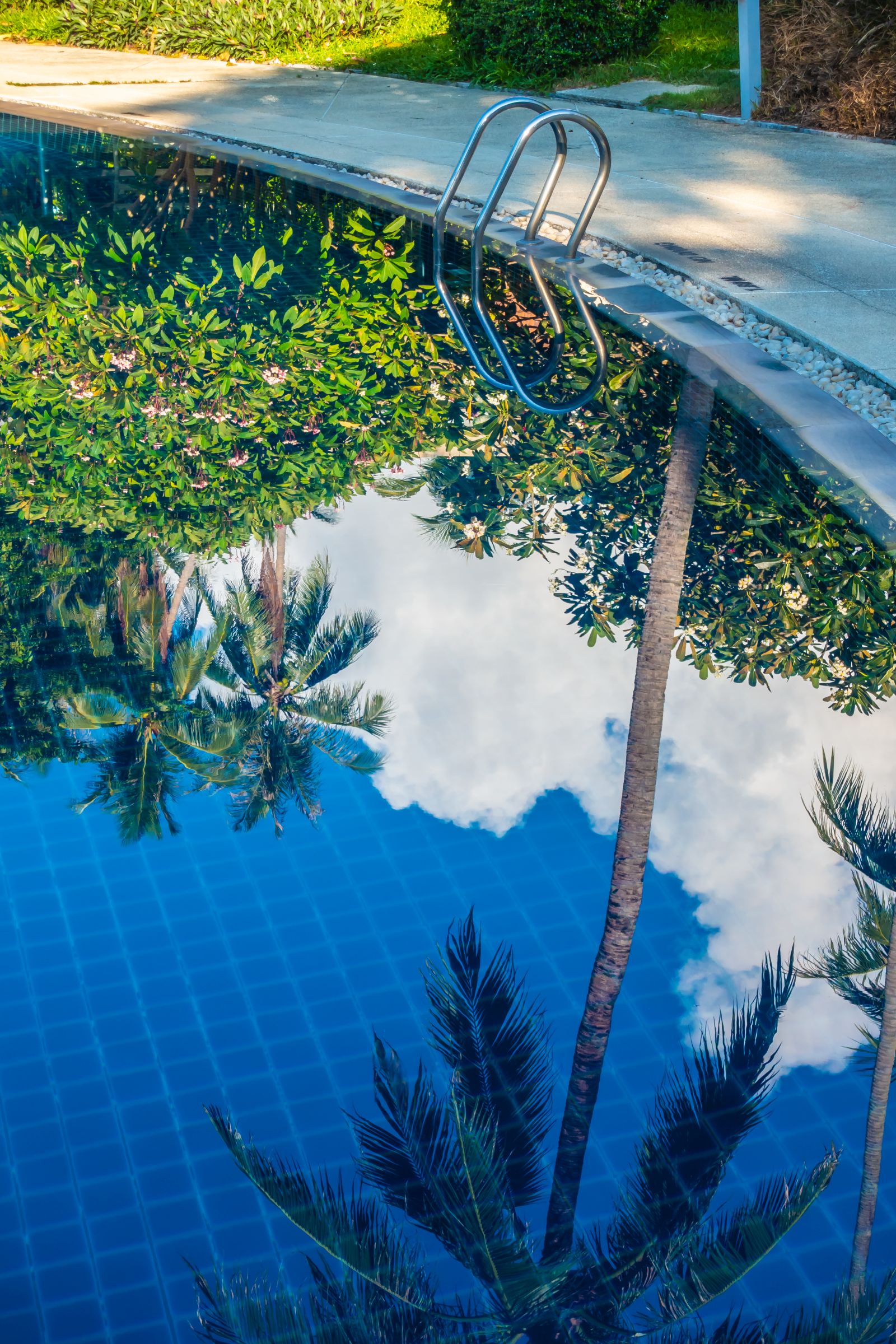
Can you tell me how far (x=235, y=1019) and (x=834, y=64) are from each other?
12.9 meters

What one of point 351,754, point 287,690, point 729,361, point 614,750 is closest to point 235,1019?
point 351,754

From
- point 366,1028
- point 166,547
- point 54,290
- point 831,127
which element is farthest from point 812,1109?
point 831,127

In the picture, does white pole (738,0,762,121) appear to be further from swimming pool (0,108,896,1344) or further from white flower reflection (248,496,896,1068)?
white flower reflection (248,496,896,1068)

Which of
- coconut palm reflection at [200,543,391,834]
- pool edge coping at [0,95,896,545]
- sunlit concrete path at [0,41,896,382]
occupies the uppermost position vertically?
sunlit concrete path at [0,41,896,382]

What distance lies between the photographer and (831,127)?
1391 centimetres

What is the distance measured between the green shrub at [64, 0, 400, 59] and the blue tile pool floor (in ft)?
55.7

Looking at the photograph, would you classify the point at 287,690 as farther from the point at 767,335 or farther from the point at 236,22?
the point at 236,22

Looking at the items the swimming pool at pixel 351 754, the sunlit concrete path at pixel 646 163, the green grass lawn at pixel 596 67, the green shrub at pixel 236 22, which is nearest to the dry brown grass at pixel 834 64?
the sunlit concrete path at pixel 646 163

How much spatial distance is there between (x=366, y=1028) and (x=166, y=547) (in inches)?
139

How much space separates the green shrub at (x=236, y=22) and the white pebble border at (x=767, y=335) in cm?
1018

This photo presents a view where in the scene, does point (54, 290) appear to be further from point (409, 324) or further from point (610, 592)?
point (610, 592)

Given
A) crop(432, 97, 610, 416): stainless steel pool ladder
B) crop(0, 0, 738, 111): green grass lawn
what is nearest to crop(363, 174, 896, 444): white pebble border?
crop(432, 97, 610, 416): stainless steel pool ladder

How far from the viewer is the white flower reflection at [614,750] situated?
470 centimetres

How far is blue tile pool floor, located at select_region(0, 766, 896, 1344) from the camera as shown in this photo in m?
3.60
